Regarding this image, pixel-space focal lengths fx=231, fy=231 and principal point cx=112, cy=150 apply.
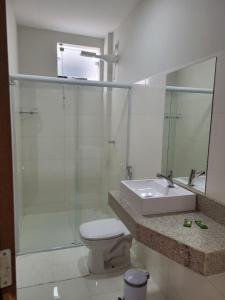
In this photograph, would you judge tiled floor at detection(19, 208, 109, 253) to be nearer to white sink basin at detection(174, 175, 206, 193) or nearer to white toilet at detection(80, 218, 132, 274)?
white toilet at detection(80, 218, 132, 274)

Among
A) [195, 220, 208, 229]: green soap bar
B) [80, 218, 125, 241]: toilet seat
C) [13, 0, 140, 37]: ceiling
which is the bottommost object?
[80, 218, 125, 241]: toilet seat

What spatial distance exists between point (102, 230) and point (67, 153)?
1376 mm

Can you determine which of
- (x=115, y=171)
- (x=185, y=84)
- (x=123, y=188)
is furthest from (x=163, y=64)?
(x=115, y=171)

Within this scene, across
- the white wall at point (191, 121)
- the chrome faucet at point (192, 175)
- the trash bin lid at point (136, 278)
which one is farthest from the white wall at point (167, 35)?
the trash bin lid at point (136, 278)

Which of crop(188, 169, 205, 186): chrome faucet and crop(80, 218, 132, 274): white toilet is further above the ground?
crop(188, 169, 205, 186): chrome faucet

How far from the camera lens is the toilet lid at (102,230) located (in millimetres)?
2133

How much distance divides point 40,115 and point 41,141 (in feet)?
1.17

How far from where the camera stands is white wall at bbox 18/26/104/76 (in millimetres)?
3254

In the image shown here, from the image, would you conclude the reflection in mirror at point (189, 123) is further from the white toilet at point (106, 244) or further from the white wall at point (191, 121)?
the white toilet at point (106, 244)

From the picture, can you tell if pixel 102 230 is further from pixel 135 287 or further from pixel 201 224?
pixel 201 224

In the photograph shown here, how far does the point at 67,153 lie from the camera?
3.26 metres

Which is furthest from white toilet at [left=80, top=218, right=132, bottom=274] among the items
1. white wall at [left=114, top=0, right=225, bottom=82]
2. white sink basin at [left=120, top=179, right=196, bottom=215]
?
white wall at [left=114, top=0, right=225, bottom=82]

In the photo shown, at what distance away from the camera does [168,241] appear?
4.00ft

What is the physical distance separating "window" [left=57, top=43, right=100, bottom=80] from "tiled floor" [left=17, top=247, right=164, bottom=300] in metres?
2.59
